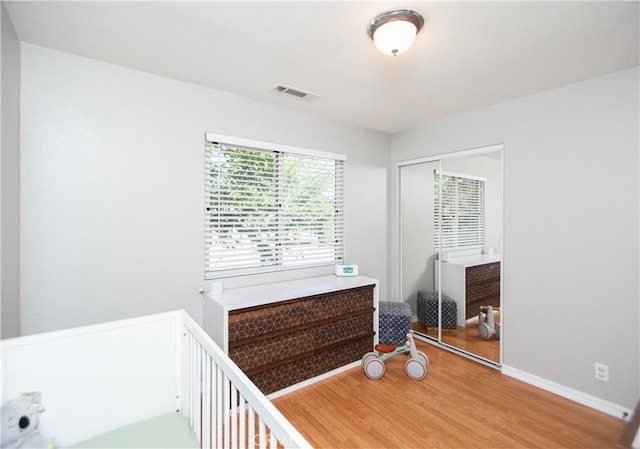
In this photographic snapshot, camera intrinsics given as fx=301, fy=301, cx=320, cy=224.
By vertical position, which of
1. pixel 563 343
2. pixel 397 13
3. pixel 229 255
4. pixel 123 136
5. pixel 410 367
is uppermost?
pixel 397 13

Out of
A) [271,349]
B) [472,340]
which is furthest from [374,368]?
[472,340]

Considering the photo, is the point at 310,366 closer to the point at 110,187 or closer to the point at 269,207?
the point at 269,207

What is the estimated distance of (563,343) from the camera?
2400mm

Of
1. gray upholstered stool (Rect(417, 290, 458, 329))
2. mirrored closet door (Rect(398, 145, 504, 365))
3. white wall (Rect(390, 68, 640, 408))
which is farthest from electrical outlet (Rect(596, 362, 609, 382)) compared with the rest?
gray upholstered stool (Rect(417, 290, 458, 329))

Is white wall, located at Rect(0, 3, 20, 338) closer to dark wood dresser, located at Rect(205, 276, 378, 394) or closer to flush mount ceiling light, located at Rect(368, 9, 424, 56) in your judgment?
dark wood dresser, located at Rect(205, 276, 378, 394)

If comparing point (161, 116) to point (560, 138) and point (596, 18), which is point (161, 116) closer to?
point (596, 18)

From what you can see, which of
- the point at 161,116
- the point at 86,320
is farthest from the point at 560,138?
the point at 86,320

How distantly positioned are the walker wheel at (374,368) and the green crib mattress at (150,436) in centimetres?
158

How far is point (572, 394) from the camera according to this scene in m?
2.34

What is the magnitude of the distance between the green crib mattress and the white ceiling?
80.5 inches

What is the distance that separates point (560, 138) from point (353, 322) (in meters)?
2.31

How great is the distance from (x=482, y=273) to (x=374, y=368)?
1.44 metres

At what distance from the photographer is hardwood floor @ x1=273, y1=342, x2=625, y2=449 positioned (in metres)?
1.90

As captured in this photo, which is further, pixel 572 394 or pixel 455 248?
pixel 455 248
